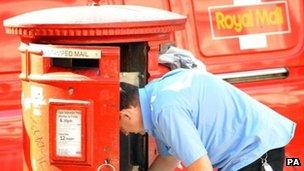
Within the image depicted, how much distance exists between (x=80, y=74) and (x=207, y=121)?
0.54 m

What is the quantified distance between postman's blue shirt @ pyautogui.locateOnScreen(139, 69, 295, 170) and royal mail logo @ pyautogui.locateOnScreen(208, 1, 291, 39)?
1.18m

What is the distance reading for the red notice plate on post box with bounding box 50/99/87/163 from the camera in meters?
3.01

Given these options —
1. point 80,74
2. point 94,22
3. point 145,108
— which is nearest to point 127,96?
point 145,108

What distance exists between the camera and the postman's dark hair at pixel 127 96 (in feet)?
10.1

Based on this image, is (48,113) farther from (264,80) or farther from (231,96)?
(264,80)

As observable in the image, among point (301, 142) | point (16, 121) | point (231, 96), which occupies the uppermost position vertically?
point (231, 96)

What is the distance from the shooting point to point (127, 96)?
3.09m

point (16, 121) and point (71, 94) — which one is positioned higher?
point (71, 94)

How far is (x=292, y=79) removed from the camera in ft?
15.4

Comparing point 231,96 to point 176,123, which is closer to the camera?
point 176,123

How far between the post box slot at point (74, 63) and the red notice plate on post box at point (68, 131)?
Answer: 153 millimetres

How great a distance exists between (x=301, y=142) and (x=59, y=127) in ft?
6.70

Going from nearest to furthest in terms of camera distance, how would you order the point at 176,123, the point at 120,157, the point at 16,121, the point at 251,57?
1. the point at 176,123
2. the point at 120,157
3. the point at 16,121
4. the point at 251,57

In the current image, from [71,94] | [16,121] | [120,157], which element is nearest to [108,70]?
[71,94]
